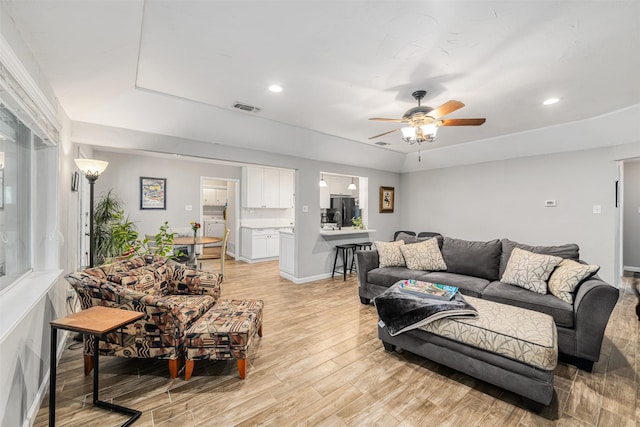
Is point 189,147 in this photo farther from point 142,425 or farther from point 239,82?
point 142,425

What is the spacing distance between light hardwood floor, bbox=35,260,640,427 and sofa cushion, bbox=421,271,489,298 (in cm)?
90

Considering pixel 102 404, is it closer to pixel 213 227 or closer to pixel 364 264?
pixel 364 264

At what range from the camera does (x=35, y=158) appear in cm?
217

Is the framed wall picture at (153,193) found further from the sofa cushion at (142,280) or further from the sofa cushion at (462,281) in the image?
the sofa cushion at (462,281)

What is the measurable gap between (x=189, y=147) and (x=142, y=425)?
306 centimetres

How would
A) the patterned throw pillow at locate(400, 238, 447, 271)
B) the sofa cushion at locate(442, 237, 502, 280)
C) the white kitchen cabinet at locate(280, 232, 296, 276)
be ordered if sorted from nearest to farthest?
the sofa cushion at locate(442, 237, 502, 280), the patterned throw pillow at locate(400, 238, 447, 271), the white kitchen cabinet at locate(280, 232, 296, 276)

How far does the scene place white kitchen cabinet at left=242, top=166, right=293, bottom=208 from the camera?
22.4 ft

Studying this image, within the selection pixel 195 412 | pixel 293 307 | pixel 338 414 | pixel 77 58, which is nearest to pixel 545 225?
pixel 293 307

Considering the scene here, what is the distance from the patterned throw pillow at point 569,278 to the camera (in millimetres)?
2502

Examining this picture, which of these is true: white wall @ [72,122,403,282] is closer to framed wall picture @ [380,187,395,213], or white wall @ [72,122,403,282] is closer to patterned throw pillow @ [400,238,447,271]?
framed wall picture @ [380,187,395,213]

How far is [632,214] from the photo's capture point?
225 inches

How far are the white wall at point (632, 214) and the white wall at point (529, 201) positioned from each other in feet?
8.61

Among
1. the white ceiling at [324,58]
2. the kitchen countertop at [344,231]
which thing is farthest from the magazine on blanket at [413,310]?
the kitchen countertop at [344,231]

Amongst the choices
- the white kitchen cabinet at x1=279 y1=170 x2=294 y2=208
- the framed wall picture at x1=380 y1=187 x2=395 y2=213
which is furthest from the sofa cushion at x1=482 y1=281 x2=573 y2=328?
the white kitchen cabinet at x1=279 y1=170 x2=294 y2=208
